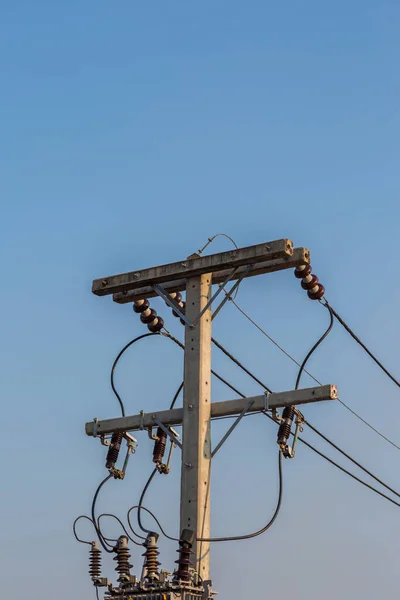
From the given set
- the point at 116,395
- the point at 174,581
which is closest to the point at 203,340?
the point at 116,395

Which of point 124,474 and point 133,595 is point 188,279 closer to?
point 124,474

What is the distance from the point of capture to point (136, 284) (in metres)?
15.0

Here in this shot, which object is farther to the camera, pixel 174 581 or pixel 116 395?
pixel 116 395

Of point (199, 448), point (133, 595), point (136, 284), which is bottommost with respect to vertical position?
point (133, 595)

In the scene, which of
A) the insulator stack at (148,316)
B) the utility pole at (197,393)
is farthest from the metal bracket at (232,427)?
the insulator stack at (148,316)

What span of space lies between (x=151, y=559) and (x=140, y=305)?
3.75 meters

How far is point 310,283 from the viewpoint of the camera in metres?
14.9

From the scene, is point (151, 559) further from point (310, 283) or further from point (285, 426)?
point (310, 283)

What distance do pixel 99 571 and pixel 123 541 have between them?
1.69ft

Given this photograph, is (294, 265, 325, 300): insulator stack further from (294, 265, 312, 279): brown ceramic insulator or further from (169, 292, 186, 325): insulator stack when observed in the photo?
(169, 292, 186, 325): insulator stack

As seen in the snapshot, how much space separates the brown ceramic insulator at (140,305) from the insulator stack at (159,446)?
164 cm

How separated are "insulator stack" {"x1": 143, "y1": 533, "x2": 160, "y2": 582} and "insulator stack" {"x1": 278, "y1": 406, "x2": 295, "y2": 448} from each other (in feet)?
6.05

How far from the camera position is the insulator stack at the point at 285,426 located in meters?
13.8

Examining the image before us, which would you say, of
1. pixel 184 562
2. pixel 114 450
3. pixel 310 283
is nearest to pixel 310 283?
pixel 310 283
